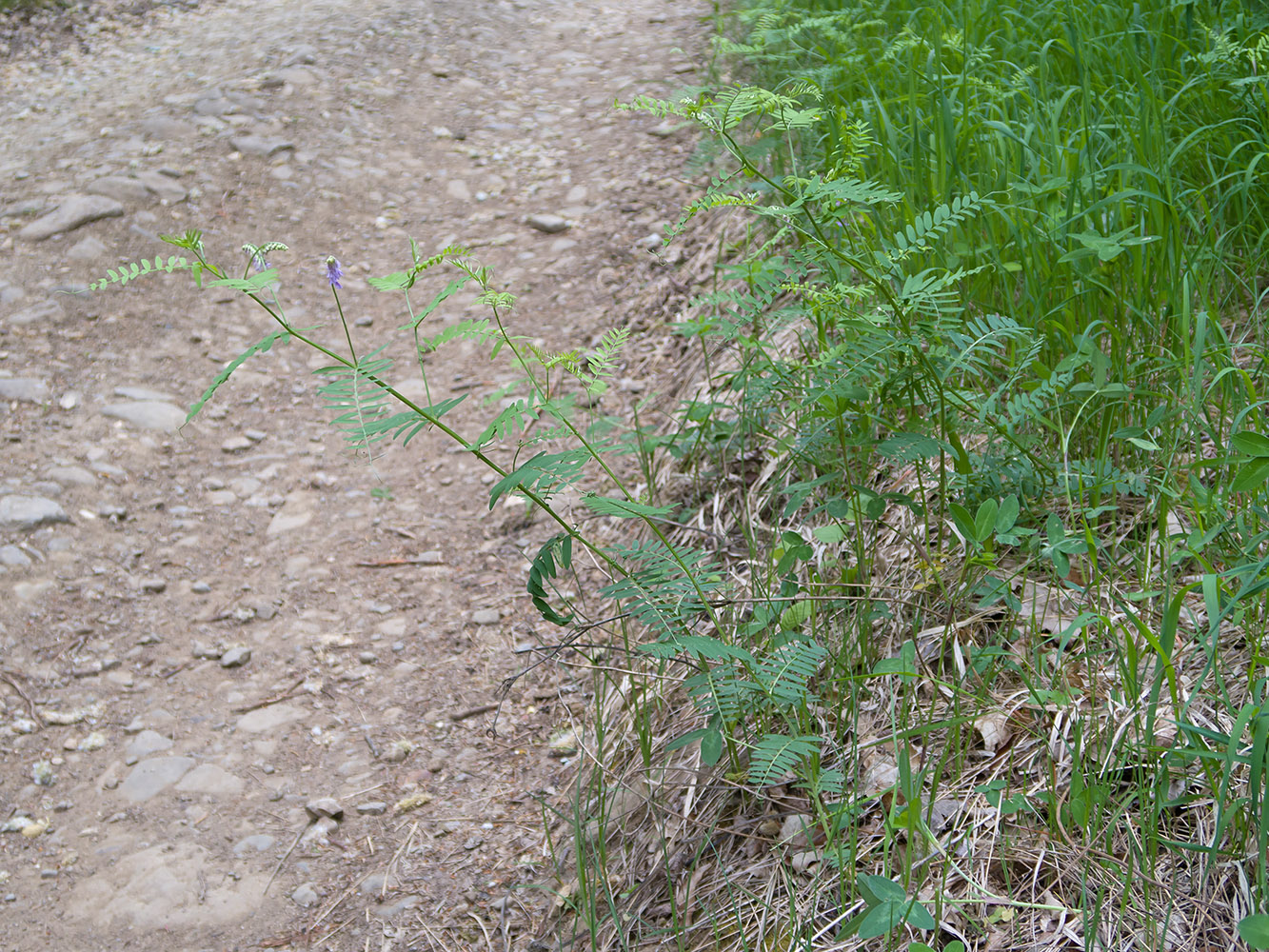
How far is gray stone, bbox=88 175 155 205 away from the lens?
463cm

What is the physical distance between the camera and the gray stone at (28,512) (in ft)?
10.3

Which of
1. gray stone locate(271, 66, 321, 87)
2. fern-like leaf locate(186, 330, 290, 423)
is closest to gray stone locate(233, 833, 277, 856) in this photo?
fern-like leaf locate(186, 330, 290, 423)

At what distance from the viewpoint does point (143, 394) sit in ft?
12.3

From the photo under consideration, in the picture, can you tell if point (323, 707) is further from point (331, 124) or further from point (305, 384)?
point (331, 124)

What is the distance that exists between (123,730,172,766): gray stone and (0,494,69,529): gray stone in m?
1.04

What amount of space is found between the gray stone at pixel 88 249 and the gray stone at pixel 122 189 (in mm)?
346

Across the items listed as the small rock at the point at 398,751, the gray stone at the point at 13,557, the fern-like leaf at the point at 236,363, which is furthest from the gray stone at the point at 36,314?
the fern-like leaf at the point at 236,363

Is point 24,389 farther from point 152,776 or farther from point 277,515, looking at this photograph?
point 152,776

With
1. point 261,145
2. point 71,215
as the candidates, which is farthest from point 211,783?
point 261,145

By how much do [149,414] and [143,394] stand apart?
0.44ft

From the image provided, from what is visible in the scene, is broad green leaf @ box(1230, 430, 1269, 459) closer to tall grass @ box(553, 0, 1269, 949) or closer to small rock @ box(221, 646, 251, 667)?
tall grass @ box(553, 0, 1269, 949)

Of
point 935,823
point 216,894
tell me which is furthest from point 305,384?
point 935,823

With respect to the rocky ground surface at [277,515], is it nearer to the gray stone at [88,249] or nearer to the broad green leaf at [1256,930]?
the gray stone at [88,249]

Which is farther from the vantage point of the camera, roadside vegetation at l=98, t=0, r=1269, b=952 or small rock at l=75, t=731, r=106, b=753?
small rock at l=75, t=731, r=106, b=753
